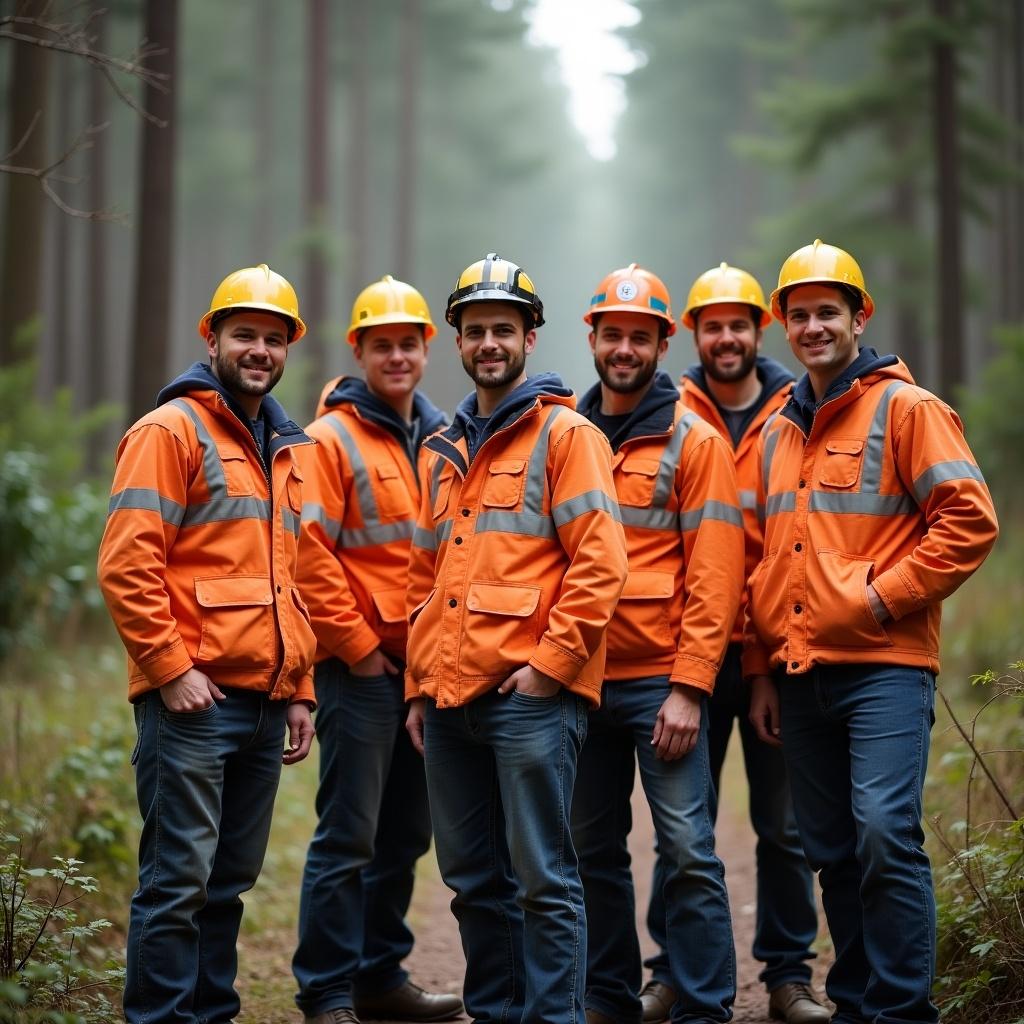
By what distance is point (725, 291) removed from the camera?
6.00 meters

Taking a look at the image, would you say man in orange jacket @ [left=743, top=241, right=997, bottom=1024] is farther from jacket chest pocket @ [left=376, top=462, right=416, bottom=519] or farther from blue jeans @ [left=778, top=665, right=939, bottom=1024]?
jacket chest pocket @ [left=376, top=462, right=416, bottom=519]

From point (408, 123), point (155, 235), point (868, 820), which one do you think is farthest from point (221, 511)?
point (408, 123)

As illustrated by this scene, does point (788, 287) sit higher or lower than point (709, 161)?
lower

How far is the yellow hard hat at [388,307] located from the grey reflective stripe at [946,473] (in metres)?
2.62

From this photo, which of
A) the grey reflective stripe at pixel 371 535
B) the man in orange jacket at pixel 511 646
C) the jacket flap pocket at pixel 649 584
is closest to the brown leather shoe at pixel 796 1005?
the man in orange jacket at pixel 511 646

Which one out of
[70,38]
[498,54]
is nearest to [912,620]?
[70,38]

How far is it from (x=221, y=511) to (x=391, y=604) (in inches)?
46.9

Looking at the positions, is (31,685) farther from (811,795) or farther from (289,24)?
(289,24)

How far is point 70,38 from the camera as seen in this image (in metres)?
5.37

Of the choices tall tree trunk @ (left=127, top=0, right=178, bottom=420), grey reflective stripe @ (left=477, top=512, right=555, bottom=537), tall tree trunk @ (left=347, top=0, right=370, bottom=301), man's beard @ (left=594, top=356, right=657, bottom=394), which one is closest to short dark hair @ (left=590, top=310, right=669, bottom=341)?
man's beard @ (left=594, top=356, right=657, bottom=394)

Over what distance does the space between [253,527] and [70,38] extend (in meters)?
2.54

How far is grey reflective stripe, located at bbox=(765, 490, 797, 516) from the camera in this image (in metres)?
4.93

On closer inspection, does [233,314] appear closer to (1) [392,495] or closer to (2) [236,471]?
(2) [236,471]

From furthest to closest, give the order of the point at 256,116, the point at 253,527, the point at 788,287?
the point at 256,116 → the point at 788,287 → the point at 253,527
